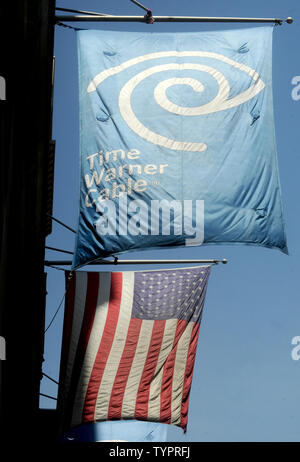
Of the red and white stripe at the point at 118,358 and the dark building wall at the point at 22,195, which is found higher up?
the dark building wall at the point at 22,195

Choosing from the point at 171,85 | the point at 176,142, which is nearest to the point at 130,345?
the point at 176,142

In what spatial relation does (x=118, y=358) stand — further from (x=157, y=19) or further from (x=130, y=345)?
(x=157, y=19)

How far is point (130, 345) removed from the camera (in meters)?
18.8

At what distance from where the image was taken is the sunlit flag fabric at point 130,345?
723 inches

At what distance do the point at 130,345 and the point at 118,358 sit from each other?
39cm

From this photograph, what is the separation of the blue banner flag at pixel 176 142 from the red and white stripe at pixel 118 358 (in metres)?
3.28

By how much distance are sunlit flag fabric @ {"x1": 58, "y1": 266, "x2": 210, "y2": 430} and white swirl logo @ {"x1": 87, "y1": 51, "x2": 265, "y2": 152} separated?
408 cm

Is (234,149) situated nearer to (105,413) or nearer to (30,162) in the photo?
(30,162)

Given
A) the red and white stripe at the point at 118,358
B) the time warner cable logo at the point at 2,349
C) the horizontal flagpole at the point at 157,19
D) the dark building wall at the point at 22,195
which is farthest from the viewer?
the red and white stripe at the point at 118,358

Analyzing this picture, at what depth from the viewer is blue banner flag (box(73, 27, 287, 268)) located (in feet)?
52.2

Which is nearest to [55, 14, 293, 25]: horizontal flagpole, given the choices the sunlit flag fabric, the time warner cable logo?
the sunlit flag fabric

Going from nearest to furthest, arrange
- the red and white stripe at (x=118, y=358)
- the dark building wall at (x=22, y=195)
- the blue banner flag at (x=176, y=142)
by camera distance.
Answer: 1. the dark building wall at (x=22, y=195)
2. the blue banner flag at (x=176, y=142)
3. the red and white stripe at (x=118, y=358)

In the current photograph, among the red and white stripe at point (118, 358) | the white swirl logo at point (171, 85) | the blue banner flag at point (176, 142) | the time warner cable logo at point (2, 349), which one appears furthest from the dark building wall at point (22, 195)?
the red and white stripe at point (118, 358)

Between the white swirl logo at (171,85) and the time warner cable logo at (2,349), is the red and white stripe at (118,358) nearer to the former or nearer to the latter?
the white swirl logo at (171,85)
